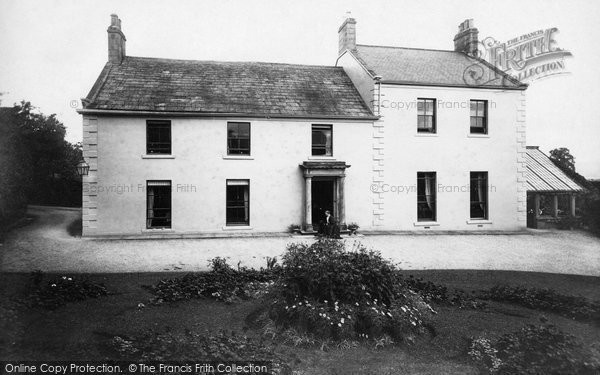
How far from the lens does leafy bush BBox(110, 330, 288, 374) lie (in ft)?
16.7

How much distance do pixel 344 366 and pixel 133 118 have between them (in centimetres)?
1525

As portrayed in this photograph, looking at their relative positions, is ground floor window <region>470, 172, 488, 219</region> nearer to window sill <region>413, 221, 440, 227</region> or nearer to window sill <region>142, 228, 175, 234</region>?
window sill <region>413, 221, 440, 227</region>

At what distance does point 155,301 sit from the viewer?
7.45 m

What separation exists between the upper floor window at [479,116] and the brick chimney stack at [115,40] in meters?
19.7

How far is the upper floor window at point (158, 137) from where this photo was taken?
1691 cm

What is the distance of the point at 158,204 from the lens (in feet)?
55.6

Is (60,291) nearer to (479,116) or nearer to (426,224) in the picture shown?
(426,224)

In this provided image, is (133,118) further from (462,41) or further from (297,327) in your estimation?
(462,41)

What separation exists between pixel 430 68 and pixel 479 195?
781cm

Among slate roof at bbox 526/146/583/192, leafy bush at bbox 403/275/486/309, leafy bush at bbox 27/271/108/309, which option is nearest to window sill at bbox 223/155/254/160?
leafy bush at bbox 27/271/108/309

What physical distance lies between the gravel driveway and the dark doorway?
2.49 meters

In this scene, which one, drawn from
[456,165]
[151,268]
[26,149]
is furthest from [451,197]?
[26,149]

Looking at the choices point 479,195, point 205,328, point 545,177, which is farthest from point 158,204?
point 545,177

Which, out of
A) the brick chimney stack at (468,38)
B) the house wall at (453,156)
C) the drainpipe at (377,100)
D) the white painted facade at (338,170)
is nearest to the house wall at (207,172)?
the white painted facade at (338,170)
